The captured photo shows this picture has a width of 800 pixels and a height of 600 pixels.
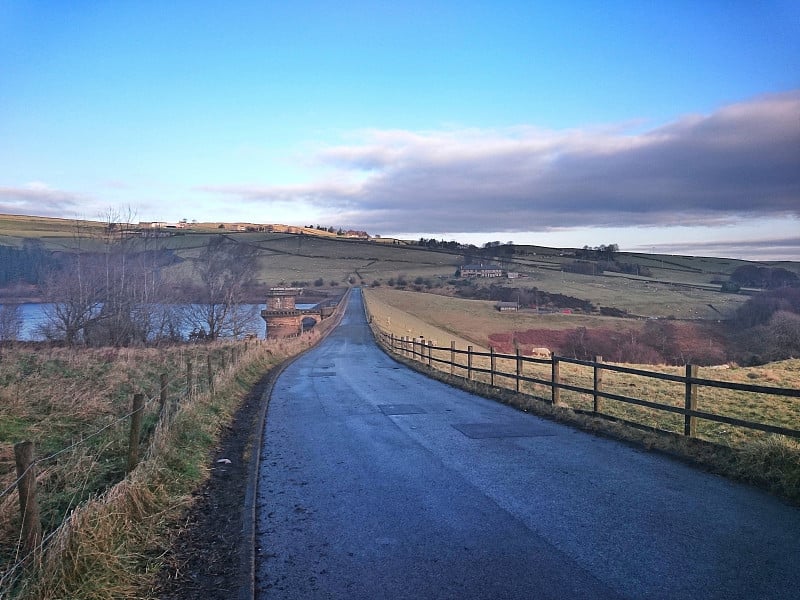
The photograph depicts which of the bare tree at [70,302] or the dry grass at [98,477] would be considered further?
the bare tree at [70,302]

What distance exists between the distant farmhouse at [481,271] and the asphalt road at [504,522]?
10849cm

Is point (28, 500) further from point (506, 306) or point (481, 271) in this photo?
point (481, 271)

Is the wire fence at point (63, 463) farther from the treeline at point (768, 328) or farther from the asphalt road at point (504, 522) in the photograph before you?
the treeline at point (768, 328)

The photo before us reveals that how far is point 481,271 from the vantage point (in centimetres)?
12150

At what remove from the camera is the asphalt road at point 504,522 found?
4270 millimetres

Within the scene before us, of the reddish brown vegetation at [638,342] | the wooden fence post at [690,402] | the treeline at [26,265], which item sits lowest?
the reddish brown vegetation at [638,342]

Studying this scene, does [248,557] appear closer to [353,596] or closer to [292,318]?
[353,596]

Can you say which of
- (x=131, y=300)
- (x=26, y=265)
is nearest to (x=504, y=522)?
(x=131, y=300)

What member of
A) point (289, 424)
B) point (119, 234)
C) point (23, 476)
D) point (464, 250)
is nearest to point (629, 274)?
point (464, 250)

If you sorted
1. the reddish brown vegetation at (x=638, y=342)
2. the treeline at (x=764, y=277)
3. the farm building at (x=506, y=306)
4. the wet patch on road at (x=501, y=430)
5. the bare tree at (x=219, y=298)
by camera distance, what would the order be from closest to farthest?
the wet patch on road at (x=501, y=430)
the reddish brown vegetation at (x=638, y=342)
the bare tree at (x=219, y=298)
the treeline at (x=764, y=277)
the farm building at (x=506, y=306)

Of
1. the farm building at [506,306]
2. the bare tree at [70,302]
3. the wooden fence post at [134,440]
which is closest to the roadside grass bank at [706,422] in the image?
the wooden fence post at [134,440]

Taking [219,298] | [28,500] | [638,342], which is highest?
[28,500]

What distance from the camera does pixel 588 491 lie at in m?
6.46

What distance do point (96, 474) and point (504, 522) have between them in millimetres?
4455
